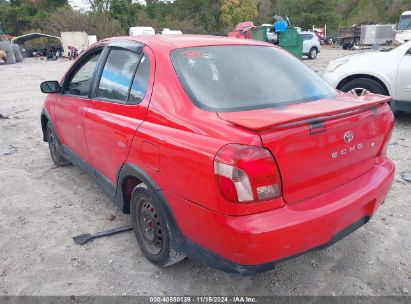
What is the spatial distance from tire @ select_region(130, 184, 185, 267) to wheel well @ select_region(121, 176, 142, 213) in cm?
13

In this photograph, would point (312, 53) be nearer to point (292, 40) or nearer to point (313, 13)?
point (292, 40)

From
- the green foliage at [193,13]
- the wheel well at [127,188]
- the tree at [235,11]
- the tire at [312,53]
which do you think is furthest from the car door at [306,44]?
the tree at [235,11]

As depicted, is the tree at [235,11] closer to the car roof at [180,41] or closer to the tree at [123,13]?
the tree at [123,13]

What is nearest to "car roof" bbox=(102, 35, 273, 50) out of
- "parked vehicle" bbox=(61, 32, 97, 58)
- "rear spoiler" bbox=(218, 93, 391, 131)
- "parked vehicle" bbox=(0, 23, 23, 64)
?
"rear spoiler" bbox=(218, 93, 391, 131)

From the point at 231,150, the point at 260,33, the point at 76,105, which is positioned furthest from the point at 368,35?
the point at 231,150

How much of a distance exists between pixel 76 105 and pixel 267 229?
101 inches

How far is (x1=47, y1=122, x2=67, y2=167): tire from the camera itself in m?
4.72

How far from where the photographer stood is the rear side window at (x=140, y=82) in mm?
2768

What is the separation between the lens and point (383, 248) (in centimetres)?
303

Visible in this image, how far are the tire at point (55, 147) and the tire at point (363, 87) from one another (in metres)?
4.77

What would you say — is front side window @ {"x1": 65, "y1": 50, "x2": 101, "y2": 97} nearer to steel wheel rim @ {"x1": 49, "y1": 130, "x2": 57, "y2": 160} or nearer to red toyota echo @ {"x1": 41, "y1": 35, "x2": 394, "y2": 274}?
red toyota echo @ {"x1": 41, "y1": 35, "x2": 394, "y2": 274}

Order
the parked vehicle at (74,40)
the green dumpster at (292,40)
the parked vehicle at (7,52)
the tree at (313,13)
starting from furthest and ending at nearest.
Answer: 1. the tree at (313,13)
2. the parked vehicle at (74,40)
3. the parked vehicle at (7,52)
4. the green dumpster at (292,40)

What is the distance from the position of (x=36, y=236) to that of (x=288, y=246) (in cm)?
238

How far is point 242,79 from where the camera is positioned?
269 cm
